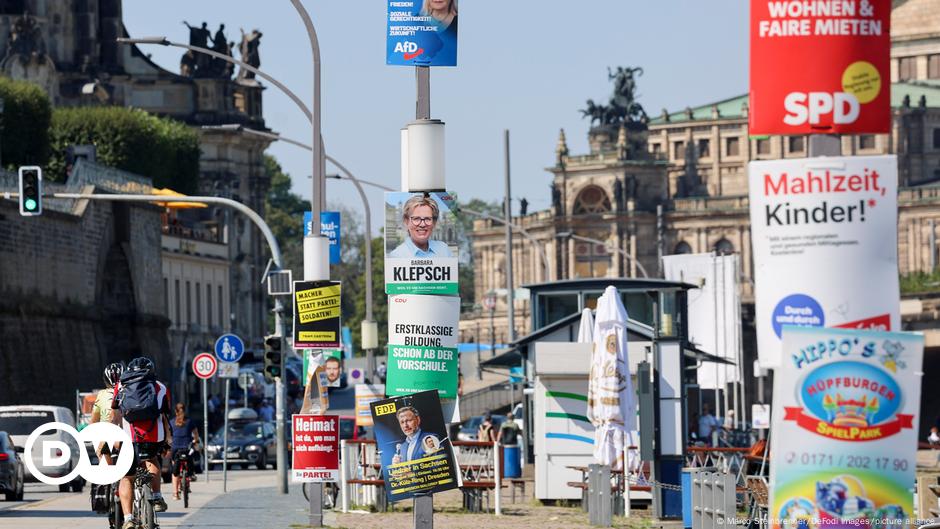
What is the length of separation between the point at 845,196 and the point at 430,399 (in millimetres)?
7170

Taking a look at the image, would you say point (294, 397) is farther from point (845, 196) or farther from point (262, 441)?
point (845, 196)

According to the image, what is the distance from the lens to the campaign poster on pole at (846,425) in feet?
41.7

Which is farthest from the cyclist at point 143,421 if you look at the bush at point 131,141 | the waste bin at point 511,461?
the bush at point 131,141

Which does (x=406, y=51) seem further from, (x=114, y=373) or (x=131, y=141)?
(x=131, y=141)

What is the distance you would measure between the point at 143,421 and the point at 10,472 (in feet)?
46.9

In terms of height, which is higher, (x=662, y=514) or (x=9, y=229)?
(x=9, y=229)

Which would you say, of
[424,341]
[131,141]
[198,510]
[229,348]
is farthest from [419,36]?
[131,141]

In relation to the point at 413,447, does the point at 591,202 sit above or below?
above

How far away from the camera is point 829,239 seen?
13008 millimetres

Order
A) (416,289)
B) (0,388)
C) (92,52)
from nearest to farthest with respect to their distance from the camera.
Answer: (416,289)
(0,388)
(92,52)

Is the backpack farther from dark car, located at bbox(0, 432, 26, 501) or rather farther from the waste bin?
the waste bin

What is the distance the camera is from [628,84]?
621 feet

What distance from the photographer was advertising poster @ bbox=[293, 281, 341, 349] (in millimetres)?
27953

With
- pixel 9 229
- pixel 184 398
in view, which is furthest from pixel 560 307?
pixel 184 398
